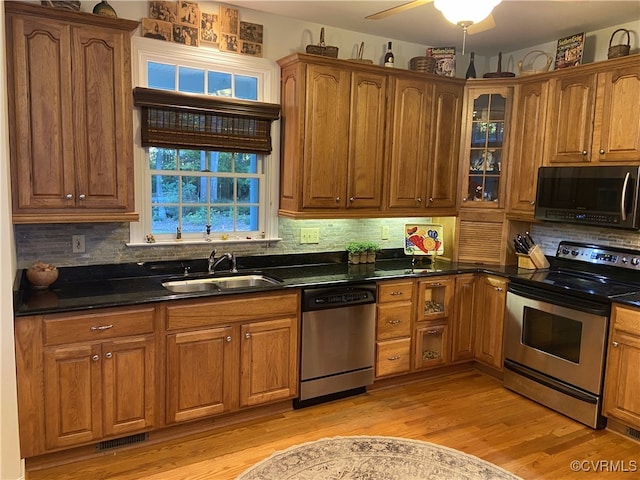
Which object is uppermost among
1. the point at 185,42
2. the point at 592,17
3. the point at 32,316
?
the point at 592,17

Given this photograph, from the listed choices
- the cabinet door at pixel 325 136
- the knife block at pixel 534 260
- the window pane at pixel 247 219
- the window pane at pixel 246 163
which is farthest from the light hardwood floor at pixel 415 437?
the window pane at pixel 246 163

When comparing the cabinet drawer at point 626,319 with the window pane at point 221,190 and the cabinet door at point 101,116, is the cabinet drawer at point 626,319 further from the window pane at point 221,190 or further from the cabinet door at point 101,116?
the cabinet door at point 101,116

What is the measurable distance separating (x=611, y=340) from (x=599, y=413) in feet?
1.60

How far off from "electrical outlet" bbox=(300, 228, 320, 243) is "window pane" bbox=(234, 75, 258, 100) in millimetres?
1055

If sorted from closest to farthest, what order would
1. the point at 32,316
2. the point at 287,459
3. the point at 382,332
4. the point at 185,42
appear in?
the point at 32,316
the point at 287,459
the point at 185,42
the point at 382,332

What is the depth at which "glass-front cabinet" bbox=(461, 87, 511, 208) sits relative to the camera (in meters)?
3.99

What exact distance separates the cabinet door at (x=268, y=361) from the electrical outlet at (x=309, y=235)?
0.84 m

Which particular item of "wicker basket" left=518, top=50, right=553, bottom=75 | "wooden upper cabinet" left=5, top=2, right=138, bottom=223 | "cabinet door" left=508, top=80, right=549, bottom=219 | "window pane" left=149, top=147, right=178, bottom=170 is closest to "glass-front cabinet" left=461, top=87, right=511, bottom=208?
"cabinet door" left=508, top=80, right=549, bottom=219

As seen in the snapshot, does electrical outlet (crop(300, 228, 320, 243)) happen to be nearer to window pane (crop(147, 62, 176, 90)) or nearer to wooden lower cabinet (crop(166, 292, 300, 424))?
wooden lower cabinet (crop(166, 292, 300, 424))

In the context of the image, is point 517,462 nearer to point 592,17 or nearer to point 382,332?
point 382,332

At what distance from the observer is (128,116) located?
108 inches

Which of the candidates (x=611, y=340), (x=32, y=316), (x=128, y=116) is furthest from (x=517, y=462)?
(x=128, y=116)

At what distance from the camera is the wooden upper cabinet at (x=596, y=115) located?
3.22m

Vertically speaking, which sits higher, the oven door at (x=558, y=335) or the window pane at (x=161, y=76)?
the window pane at (x=161, y=76)
